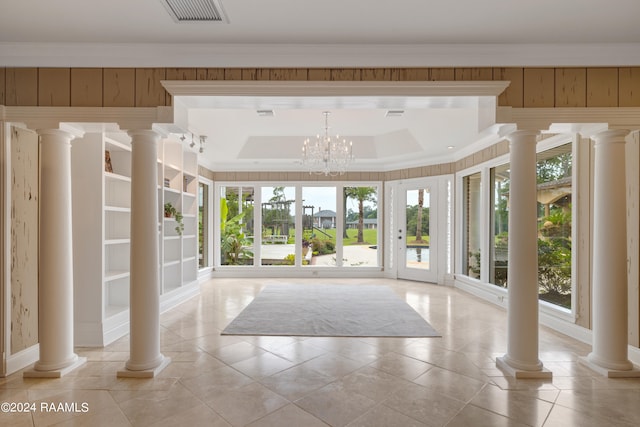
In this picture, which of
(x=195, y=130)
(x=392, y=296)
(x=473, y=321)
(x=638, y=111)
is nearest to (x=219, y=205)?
(x=195, y=130)

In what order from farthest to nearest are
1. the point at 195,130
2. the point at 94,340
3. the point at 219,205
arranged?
1. the point at 219,205
2. the point at 195,130
3. the point at 94,340

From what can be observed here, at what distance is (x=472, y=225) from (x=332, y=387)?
481cm

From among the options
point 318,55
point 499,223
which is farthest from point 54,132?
point 499,223

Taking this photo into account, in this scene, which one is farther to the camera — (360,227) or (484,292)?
(360,227)

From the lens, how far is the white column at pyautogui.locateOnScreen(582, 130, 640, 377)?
2.92 meters

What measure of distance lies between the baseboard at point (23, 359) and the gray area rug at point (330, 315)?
5.69 feet

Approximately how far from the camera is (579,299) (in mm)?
3873

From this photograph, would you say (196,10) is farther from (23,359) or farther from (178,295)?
(178,295)

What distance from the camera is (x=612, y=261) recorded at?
9.71ft

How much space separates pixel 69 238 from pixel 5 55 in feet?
5.21

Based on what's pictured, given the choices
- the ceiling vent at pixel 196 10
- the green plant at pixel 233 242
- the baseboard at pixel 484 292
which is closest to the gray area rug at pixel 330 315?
the baseboard at pixel 484 292

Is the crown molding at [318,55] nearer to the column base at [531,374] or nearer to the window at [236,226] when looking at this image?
the column base at [531,374]

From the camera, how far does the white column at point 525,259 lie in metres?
2.91

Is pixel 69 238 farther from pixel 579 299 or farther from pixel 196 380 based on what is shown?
pixel 579 299
